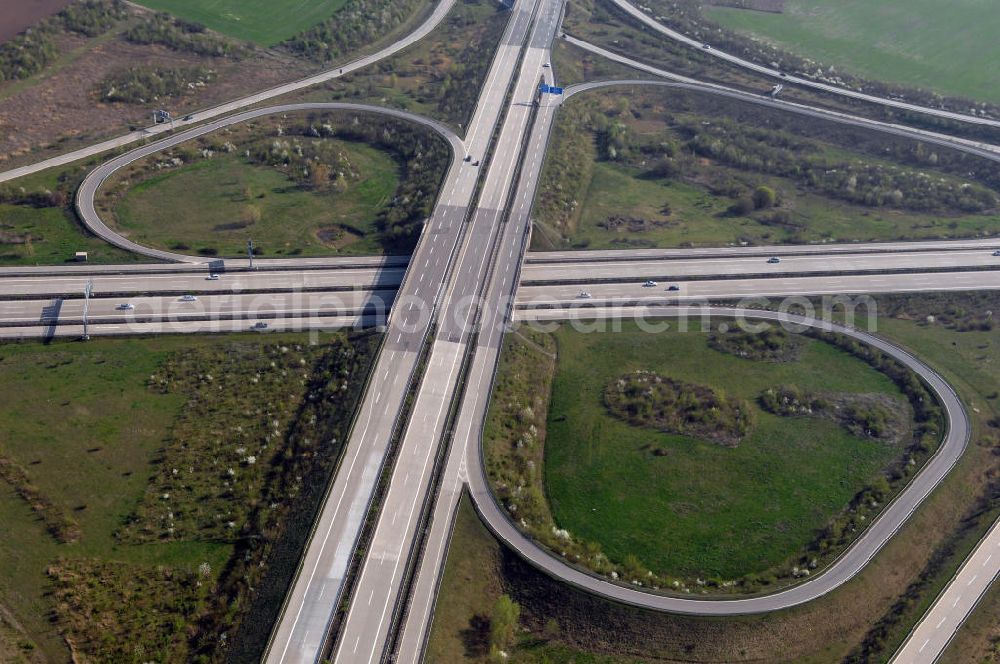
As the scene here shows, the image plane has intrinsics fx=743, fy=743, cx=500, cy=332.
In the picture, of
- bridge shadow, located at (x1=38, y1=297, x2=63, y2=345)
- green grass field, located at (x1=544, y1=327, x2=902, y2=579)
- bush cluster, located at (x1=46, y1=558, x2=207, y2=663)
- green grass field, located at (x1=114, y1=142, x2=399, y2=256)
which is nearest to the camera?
bush cluster, located at (x1=46, y1=558, x2=207, y2=663)

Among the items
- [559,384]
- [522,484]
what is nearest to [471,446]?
[522,484]

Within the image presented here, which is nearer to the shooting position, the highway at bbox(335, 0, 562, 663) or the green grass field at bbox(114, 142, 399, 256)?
the highway at bbox(335, 0, 562, 663)

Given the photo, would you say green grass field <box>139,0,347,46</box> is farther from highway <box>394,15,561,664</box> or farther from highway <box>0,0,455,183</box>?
highway <box>394,15,561,664</box>

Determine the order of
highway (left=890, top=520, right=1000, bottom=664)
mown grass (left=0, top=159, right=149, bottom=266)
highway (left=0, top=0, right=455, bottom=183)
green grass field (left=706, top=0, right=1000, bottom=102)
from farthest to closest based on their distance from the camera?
1. green grass field (left=706, top=0, right=1000, bottom=102)
2. highway (left=0, top=0, right=455, bottom=183)
3. mown grass (left=0, top=159, right=149, bottom=266)
4. highway (left=890, top=520, right=1000, bottom=664)

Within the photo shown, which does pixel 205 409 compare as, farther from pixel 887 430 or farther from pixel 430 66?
pixel 430 66

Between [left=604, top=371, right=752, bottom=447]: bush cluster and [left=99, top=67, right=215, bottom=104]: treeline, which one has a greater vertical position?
[left=99, top=67, right=215, bottom=104]: treeline

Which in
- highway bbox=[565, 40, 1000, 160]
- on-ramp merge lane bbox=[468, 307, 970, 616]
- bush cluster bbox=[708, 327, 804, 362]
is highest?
highway bbox=[565, 40, 1000, 160]

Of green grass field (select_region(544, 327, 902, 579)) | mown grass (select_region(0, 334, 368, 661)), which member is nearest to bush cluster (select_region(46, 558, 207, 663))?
mown grass (select_region(0, 334, 368, 661))
